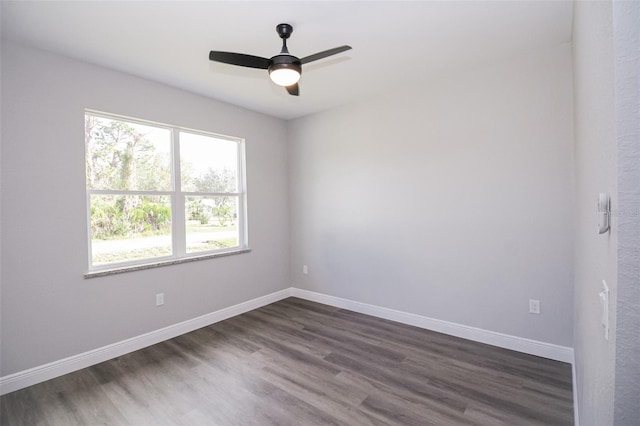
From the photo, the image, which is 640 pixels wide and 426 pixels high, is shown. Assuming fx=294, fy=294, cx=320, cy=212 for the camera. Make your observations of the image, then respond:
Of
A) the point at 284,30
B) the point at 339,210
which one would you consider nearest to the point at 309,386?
the point at 339,210

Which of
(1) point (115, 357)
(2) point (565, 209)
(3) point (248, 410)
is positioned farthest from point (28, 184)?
(2) point (565, 209)

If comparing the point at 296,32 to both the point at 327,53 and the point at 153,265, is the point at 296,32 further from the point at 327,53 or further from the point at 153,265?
the point at 153,265

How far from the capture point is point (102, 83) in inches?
109

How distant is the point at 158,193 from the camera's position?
3.21 meters

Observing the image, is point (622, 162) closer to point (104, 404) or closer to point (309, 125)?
point (104, 404)

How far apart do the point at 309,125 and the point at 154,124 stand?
205cm

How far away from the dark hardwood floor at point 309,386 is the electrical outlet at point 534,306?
0.41 m

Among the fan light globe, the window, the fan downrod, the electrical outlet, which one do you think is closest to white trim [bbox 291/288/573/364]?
the electrical outlet

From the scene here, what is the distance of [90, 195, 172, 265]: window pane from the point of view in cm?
282

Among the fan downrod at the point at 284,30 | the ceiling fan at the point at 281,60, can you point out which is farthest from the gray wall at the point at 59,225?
the fan downrod at the point at 284,30

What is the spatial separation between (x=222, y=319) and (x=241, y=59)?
9.82ft

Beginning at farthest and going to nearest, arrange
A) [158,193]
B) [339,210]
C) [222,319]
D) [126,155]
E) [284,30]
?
[339,210] < [222,319] < [158,193] < [126,155] < [284,30]

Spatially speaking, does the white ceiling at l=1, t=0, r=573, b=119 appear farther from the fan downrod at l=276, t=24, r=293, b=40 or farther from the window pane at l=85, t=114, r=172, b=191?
the window pane at l=85, t=114, r=172, b=191

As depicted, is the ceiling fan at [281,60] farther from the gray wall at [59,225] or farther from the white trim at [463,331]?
the white trim at [463,331]
